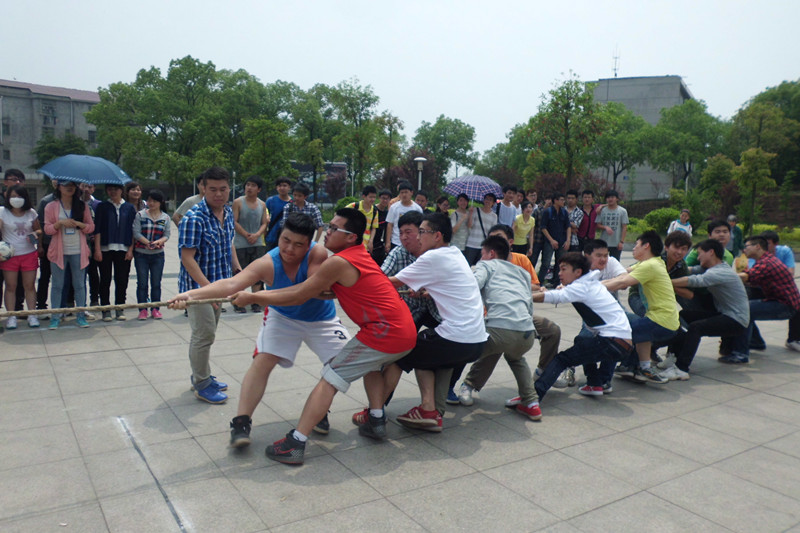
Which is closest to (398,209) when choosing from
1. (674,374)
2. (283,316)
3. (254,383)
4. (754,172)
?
(674,374)

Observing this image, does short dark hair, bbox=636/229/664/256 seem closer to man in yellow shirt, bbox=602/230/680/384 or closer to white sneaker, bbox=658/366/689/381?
man in yellow shirt, bbox=602/230/680/384

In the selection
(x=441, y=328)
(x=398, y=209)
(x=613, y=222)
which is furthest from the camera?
(x=613, y=222)

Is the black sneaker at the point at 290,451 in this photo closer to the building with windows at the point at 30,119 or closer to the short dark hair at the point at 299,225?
the short dark hair at the point at 299,225

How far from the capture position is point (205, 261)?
16.0ft

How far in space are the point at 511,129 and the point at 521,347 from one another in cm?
6638

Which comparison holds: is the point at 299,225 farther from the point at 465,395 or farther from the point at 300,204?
the point at 300,204

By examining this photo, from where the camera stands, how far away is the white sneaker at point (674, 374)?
5.74 m

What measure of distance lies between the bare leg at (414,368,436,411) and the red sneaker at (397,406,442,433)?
38 mm

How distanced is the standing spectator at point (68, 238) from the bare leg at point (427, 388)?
4777 millimetres

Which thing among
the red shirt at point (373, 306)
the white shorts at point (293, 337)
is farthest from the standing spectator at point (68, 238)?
the red shirt at point (373, 306)

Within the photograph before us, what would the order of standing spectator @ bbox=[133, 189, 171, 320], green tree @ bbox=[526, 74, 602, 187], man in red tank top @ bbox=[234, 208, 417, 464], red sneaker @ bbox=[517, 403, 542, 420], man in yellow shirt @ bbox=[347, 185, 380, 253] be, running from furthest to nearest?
green tree @ bbox=[526, 74, 602, 187]
man in yellow shirt @ bbox=[347, 185, 380, 253]
standing spectator @ bbox=[133, 189, 171, 320]
red sneaker @ bbox=[517, 403, 542, 420]
man in red tank top @ bbox=[234, 208, 417, 464]

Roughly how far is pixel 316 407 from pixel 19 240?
16.7ft

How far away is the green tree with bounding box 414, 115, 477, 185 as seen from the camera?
239ft

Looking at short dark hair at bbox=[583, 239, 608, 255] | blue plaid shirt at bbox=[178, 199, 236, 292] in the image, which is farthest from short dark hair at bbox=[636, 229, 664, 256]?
blue plaid shirt at bbox=[178, 199, 236, 292]
